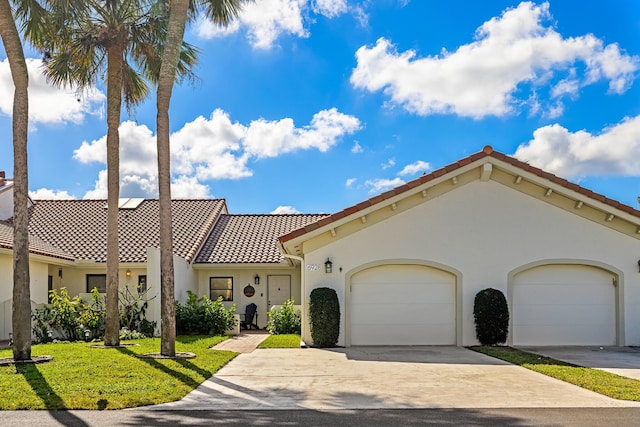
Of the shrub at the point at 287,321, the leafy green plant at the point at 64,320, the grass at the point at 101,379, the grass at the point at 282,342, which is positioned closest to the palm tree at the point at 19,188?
the grass at the point at 101,379

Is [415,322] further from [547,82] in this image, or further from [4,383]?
[4,383]

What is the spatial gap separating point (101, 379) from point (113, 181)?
7022 mm

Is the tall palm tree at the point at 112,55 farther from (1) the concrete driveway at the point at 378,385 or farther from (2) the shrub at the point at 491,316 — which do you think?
(2) the shrub at the point at 491,316

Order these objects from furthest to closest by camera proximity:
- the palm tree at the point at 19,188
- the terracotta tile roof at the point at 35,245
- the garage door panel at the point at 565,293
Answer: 1. the terracotta tile roof at the point at 35,245
2. the garage door panel at the point at 565,293
3. the palm tree at the point at 19,188

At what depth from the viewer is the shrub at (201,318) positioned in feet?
64.5

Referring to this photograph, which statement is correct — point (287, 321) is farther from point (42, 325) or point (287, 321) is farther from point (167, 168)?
point (167, 168)

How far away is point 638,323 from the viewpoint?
1612cm

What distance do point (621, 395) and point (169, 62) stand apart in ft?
33.8

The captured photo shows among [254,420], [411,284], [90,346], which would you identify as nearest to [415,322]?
[411,284]

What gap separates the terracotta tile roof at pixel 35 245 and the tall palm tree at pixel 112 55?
4172 millimetres

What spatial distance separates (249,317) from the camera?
2323 centimetres

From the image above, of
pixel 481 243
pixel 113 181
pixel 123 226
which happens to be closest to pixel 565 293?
pixel 481 243

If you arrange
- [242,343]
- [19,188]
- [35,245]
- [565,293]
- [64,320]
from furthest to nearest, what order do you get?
[35,245]
[64,320]
[242,343]
[565,293]
[19,188]

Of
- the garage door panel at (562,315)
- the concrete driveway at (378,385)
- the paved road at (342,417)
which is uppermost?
the garage door panel at (562,315)
